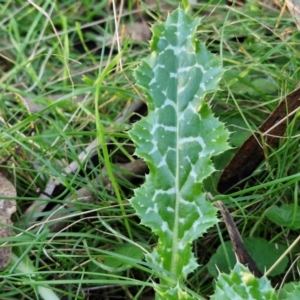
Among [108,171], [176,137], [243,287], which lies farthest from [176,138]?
[243,287]

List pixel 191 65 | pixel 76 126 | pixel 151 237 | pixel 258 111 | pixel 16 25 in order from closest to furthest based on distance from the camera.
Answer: pixel 191 65, pixel 151 237, pixel 258 111, pixel 76 126, pixel 16 25

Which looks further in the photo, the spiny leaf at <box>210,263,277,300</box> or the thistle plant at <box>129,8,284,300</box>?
the thistle plant at <box>129,8,284,300</box>

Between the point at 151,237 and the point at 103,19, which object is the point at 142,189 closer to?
the point at 151,237

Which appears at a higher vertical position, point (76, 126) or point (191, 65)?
point (191, 65)

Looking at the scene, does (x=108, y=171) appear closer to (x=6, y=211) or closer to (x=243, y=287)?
(x=6, y=211)

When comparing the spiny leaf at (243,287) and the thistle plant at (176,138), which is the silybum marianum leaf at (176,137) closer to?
the thistle plant at (176,138)

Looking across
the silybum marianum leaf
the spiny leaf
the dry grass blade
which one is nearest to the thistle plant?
the silybum marianum leaf

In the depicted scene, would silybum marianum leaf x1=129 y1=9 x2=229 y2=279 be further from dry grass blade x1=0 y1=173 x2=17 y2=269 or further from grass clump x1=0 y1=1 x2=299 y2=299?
dry grass blade x1=0 y1=173 x2=17 y2=269

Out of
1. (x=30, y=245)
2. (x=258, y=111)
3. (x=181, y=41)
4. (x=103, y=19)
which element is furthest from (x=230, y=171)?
(x=103, y=19)

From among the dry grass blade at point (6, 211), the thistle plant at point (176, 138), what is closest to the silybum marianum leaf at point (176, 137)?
the thistle plant at point (176, 138)
